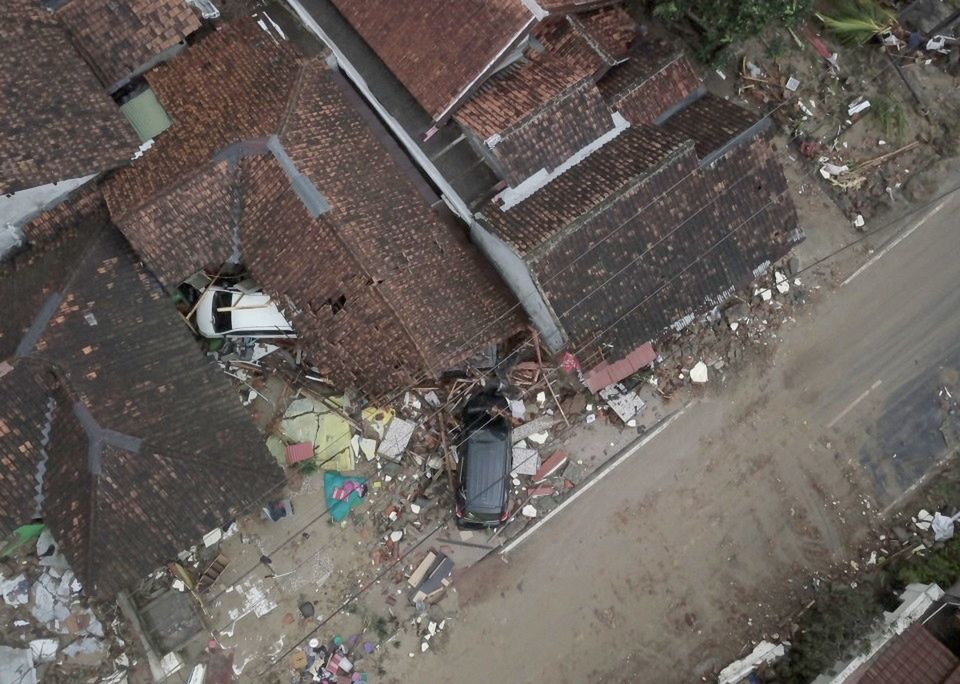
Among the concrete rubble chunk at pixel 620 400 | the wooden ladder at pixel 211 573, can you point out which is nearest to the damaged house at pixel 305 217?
the concrete rubble chunk at pixel 620 400

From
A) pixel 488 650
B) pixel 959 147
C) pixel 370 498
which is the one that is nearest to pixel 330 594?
pixel 370 498

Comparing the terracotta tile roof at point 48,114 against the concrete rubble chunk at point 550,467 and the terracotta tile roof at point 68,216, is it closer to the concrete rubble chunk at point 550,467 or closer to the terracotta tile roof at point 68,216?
the terracotta tile roof at point 68,216

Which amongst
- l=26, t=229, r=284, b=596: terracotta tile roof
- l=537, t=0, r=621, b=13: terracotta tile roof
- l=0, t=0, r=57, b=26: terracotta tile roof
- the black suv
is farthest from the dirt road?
l=0, t=0, r=57, b=26: terracotta tile roof

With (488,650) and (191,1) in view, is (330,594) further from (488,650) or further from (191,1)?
(191,1)

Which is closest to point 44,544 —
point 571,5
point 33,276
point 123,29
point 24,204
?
point 33,276

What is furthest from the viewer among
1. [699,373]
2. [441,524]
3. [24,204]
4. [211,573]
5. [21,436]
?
[699,373]

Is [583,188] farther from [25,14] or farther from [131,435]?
[25,14]

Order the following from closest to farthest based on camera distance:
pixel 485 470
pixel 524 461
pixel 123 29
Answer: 1. pixel 123 29
2. pixel 485 470
3. pixel 524 461

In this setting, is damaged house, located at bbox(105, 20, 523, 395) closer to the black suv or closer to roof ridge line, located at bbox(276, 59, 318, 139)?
roof ridge line, located at bbox(276, 59, 318, 139)
